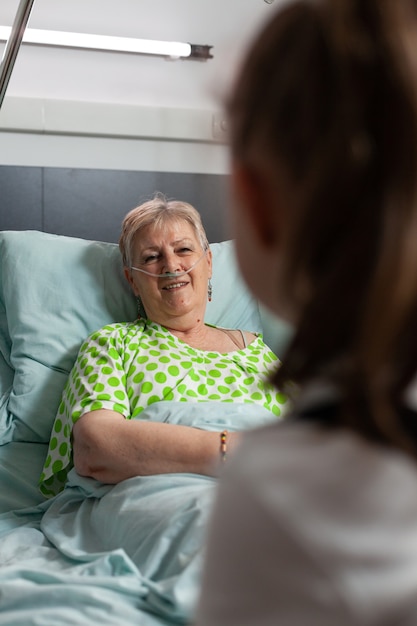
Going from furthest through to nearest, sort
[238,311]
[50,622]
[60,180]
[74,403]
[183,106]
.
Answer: [183,106], [60,180], [238,311], [74,403], [50,622]

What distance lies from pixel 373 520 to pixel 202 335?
1821 millimetres

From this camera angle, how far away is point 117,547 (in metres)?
1.76

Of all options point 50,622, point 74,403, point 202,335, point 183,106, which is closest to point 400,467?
point 50,622

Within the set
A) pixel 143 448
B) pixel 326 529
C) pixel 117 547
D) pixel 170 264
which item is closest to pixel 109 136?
pixel 170 264

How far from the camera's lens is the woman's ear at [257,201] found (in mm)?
628

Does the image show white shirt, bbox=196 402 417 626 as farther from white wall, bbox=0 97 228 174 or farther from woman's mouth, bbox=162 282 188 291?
white wall, bbox=0 97 228 174

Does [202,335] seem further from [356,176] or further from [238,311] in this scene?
[356,176]

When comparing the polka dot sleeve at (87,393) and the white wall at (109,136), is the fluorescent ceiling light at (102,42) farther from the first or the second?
the polka dot sleeve at (87,393)

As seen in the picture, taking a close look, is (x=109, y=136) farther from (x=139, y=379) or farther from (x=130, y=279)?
(x=139, y=379)

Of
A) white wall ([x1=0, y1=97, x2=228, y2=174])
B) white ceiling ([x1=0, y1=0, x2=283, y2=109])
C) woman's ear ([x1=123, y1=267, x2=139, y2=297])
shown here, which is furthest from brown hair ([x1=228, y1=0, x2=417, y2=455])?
white ceiling ([x1=0, y1=0, x2=283, y2=109])

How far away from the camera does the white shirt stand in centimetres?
55

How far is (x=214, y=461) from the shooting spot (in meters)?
1.81

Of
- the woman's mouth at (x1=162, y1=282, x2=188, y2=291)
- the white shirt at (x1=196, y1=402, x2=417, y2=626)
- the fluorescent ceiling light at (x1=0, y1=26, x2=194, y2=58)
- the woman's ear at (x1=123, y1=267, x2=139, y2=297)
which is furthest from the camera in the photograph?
the fluorescent ceiling light at (x1=0, y1=26, x2=194, y2=58)

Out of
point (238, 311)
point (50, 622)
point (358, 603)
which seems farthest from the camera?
point (238, 311)
